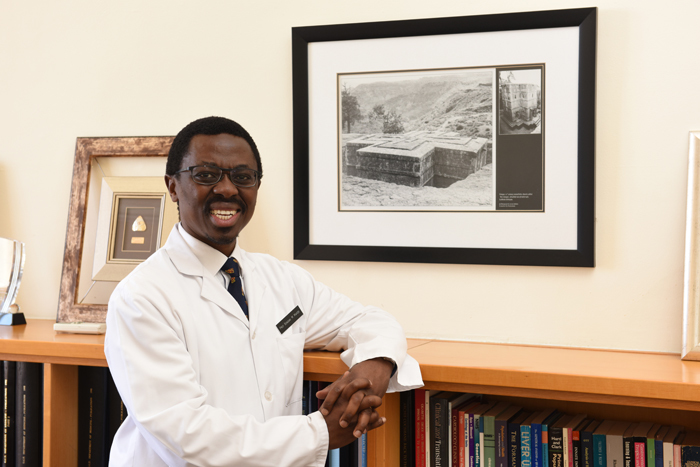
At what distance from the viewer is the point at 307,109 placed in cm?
206

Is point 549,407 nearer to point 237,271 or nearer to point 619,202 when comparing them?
point 619,202

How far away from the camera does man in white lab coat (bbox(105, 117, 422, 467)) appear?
1.26 m

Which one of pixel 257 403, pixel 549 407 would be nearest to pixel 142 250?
pixel 257 403

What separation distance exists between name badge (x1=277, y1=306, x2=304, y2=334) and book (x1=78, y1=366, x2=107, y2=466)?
0.69m

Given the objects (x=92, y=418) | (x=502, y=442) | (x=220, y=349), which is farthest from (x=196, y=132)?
(x=502, y=442)

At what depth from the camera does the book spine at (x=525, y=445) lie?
1.60 metres

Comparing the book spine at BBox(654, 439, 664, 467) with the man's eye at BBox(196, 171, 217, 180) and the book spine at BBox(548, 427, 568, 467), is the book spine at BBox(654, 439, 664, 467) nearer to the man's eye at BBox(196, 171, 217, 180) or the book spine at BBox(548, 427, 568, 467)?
the book spine at BBox(548, 427, 568, 467)

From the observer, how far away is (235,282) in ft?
5.13

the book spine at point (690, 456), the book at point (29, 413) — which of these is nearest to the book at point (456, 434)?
the book spine at point (690, 456)

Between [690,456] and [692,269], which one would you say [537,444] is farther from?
[692,269]

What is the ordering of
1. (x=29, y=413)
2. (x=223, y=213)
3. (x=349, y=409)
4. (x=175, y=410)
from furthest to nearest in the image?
(x=29, y=413), (x=223, y=213), (x=349, y=409), (x=175, y=410)

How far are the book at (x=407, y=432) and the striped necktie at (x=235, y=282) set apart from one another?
534mm

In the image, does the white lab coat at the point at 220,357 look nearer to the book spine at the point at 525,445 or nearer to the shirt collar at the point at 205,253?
the shirt collar at the point at 205,253

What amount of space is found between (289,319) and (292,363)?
0.38ft
